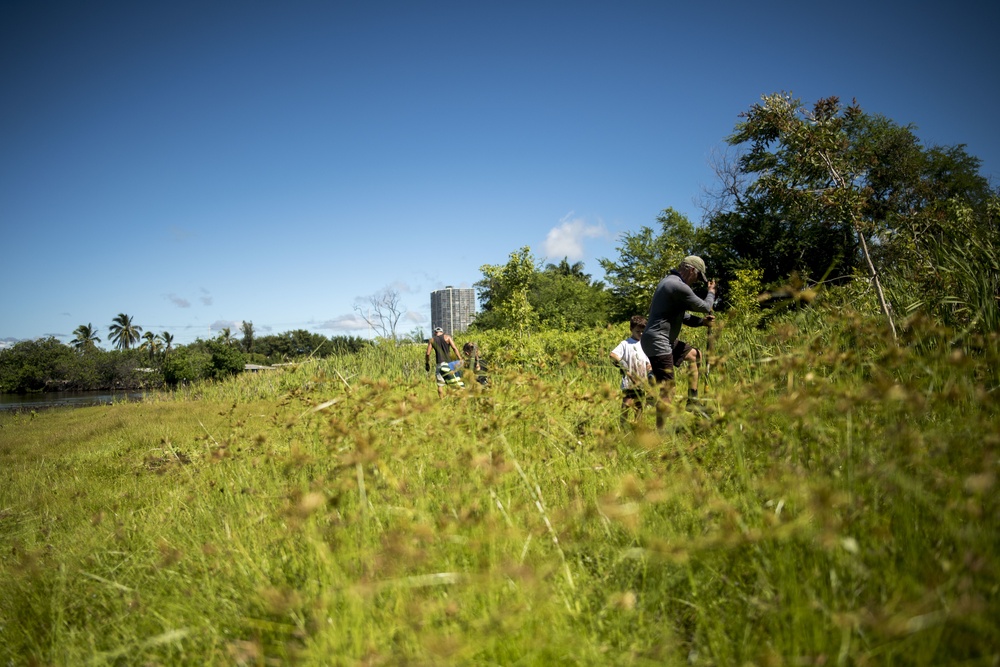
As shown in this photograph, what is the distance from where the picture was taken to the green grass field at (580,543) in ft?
4.50

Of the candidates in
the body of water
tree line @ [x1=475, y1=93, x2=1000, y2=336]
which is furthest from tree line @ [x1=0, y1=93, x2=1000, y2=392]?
the body of water

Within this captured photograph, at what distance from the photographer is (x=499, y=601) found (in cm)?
175

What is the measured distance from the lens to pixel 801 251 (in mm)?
24109

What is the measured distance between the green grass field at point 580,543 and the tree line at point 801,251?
26.4 inches

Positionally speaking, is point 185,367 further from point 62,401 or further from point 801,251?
point 801,251

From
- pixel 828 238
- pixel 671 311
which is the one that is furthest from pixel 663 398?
pixel 828 238

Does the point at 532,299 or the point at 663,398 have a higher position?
the point at 532,299

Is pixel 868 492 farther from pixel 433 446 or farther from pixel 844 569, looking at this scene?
pixel 433 446

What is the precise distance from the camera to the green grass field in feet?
4.50

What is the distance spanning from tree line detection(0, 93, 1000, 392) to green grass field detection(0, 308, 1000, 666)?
2.20 feet

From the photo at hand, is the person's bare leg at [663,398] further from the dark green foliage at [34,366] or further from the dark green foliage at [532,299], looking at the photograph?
the dark green foliage at [34,366]

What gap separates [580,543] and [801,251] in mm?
27210

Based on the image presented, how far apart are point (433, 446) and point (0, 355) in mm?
79388

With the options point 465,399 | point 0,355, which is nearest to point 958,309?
point 465,399
